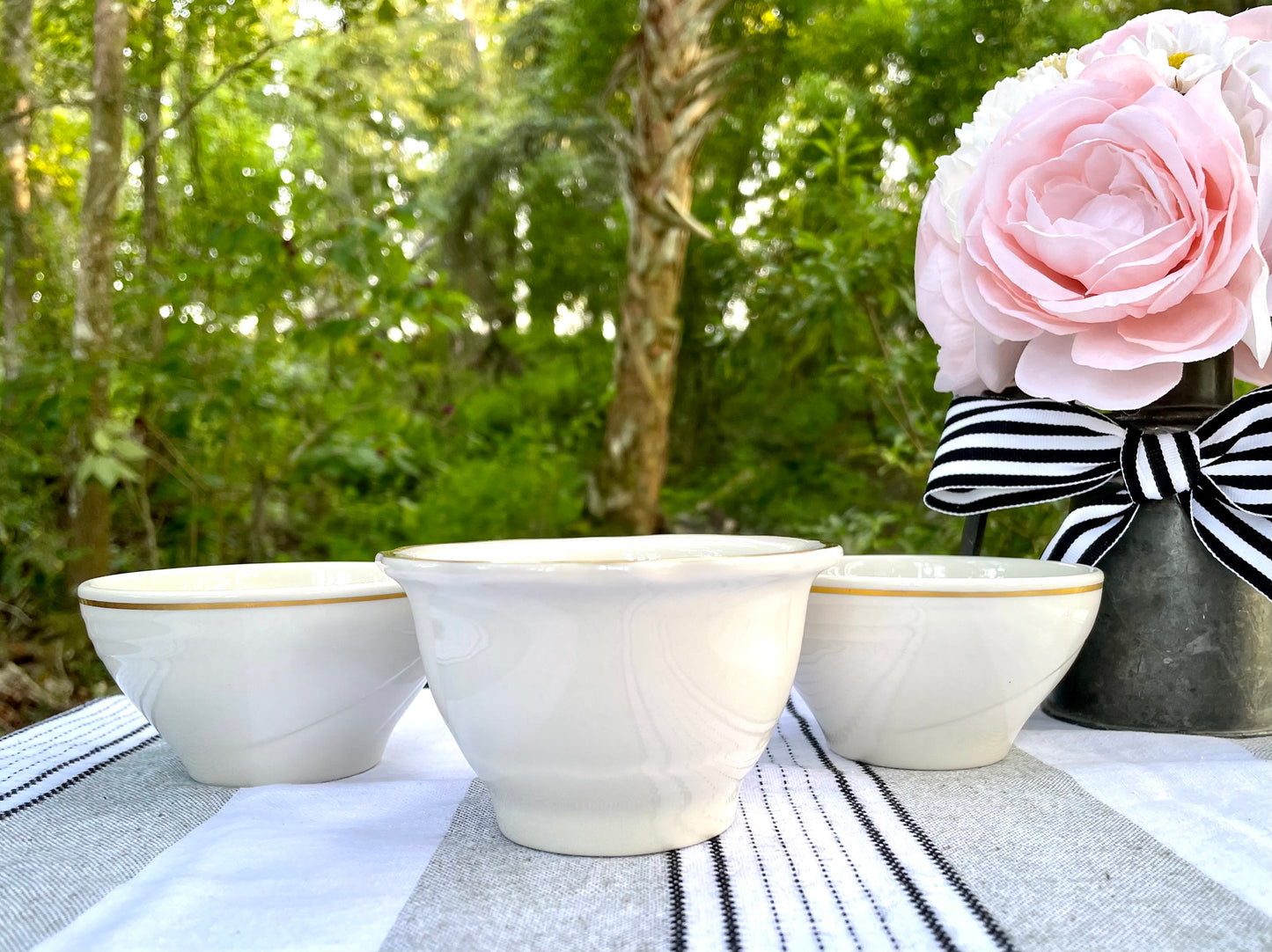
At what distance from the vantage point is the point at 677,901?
28 centimetres

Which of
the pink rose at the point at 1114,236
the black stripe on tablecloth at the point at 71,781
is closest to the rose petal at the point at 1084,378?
the pink rose at the point at 1114,236

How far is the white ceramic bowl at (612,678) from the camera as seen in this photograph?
0.28 metres

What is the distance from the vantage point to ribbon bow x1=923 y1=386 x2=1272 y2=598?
0.42m

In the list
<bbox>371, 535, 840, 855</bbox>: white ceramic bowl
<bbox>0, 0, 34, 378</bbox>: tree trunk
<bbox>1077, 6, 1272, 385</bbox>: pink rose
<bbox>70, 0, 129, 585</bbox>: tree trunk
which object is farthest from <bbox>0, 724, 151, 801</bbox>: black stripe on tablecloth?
<bbox>0, 0, 34, 378</bbox>: tree trunk

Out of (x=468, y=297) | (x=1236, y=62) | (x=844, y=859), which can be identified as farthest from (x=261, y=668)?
(x=468, y=297)

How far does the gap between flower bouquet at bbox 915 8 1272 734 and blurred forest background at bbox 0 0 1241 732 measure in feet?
1.33

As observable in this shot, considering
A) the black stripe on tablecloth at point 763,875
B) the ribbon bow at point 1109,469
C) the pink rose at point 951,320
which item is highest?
the pink rose at point 951,320

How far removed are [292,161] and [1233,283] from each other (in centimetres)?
308

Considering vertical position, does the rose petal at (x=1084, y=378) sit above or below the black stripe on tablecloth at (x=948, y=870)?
above

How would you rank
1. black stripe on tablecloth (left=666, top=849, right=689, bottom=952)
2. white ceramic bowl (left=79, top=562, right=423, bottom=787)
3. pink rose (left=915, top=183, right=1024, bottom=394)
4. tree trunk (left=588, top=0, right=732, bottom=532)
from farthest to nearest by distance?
tree trunk (left=588, top=0, right=732, bottom=532), pink rose (left=915, top=183, right=1024, bottom=394), white ceramic bowl (left=79, top=562, right=423, bottom=787), black stripe on tablecloth (left=666, top=849, right=689, bottom=952)

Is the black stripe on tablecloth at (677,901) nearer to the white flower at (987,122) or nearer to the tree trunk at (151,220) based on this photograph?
the white flower at (987,122)

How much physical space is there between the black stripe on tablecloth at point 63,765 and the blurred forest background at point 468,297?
0.70 metres

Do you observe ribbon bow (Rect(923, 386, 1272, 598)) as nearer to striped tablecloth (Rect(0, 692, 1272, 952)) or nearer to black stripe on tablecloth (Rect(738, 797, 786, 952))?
striped tablecloth (Rect(0, 692, 1272, 952))

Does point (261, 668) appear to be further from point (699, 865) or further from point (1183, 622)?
point (1183, 622)
